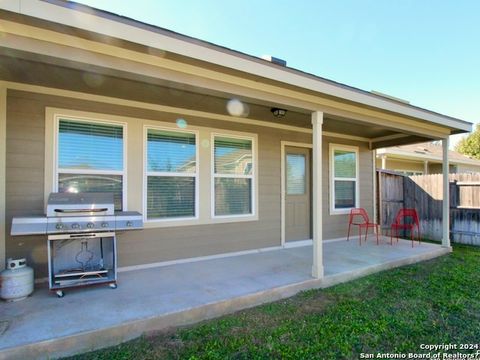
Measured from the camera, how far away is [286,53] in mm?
11164

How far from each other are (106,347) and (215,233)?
251cm

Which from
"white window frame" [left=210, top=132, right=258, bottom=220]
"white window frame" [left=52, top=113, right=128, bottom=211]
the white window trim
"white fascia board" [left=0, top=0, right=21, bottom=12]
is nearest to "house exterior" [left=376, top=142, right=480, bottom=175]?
the white window trim

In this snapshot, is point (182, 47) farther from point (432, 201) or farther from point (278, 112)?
point (432, 201)

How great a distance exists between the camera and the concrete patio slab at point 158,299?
7.56 feet

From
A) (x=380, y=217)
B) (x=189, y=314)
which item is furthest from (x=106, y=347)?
(x=380, y=217)

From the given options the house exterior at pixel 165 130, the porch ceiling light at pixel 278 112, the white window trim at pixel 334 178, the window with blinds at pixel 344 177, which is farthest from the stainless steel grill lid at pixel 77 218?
the window with blinds at pixel 344 177

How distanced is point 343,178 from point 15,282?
592cm

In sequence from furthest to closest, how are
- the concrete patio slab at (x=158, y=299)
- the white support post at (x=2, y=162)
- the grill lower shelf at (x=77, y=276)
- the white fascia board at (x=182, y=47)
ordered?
the white support post at (x=2, y=162) → the grill lower shelf at (x=77, y=276) → the concrete patio slab at (x=158, y=299) → the white fascia board at (x=182, y=47)

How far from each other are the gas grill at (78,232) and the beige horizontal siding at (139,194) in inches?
12.6

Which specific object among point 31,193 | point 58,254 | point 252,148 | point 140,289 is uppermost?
point 252,148

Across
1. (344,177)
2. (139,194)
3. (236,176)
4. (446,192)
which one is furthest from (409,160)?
(139,194)

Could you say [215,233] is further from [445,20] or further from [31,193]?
[445,20]

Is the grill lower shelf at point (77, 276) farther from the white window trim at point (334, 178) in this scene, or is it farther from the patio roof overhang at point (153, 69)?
the white window trim at point (334, 178)

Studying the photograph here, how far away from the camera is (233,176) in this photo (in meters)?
4.98
